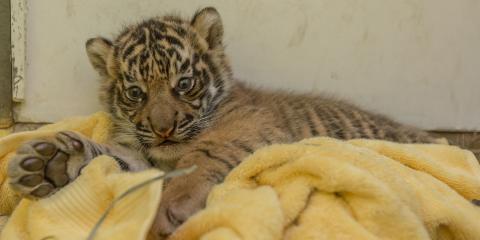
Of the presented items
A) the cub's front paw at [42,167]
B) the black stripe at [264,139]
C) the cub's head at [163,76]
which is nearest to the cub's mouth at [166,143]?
the cub's head at [163,76]

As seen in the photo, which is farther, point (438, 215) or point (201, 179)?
point (201, 179)

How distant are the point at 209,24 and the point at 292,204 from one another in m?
1.06

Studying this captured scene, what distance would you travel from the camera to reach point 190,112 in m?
2.19

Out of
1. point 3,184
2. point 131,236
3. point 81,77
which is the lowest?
point 3,184

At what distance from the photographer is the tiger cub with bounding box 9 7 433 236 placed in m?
1.99

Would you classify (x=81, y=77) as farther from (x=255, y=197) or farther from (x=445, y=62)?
(x=445, y=62)

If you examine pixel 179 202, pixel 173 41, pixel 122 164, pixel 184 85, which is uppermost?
pixel 173 41

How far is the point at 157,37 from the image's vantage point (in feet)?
7.48

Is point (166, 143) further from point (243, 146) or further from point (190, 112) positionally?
point (243, 146)

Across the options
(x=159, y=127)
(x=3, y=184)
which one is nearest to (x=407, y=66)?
(x=159, y=127)

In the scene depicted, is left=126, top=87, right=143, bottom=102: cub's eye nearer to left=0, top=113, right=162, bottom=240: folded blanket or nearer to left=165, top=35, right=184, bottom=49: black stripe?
left=165, top=35, right=184, bottom=49: black stripe

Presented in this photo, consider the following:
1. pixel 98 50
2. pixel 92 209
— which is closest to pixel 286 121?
pixel 98 50

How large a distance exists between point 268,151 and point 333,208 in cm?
25

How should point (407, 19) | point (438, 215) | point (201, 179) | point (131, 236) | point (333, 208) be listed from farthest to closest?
point (407, 19)
point (201, 179)
point (438, 215)
point (333, 208)
point (131, 236)
